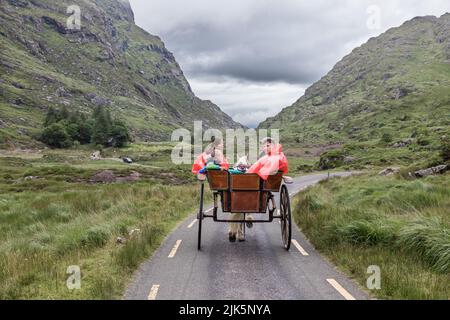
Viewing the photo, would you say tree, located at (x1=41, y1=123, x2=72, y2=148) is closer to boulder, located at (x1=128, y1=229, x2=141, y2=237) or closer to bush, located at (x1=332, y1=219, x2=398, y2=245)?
boulder, located at (x1=128, y1=229, x2=141, y2=237)

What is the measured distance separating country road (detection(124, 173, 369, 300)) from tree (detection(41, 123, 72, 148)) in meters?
103

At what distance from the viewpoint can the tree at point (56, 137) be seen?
107 m

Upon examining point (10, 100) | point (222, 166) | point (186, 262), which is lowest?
point (186, 262)

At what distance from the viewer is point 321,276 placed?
8391 mm

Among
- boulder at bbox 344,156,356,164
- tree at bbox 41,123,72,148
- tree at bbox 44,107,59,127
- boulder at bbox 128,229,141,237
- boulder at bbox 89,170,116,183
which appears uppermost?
tree at bbox 44,107,59,127

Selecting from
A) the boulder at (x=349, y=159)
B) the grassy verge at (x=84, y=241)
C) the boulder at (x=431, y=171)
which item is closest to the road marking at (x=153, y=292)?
the grassy verge at (x=84, y=241)

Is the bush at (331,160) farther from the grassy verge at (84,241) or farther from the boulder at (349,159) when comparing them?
the grassy verge at (84,241)

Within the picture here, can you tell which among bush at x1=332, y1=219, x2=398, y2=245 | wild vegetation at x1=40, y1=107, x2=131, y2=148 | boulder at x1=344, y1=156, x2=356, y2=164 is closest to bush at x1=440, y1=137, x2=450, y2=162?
bush at x1=332, y1=219, x2=398, y2=245

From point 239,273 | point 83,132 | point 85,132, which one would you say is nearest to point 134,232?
point 239,273

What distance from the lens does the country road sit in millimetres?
7324

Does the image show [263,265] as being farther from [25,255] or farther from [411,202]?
[411,202]

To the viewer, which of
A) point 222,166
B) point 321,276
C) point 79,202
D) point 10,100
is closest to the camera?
point 321,276
